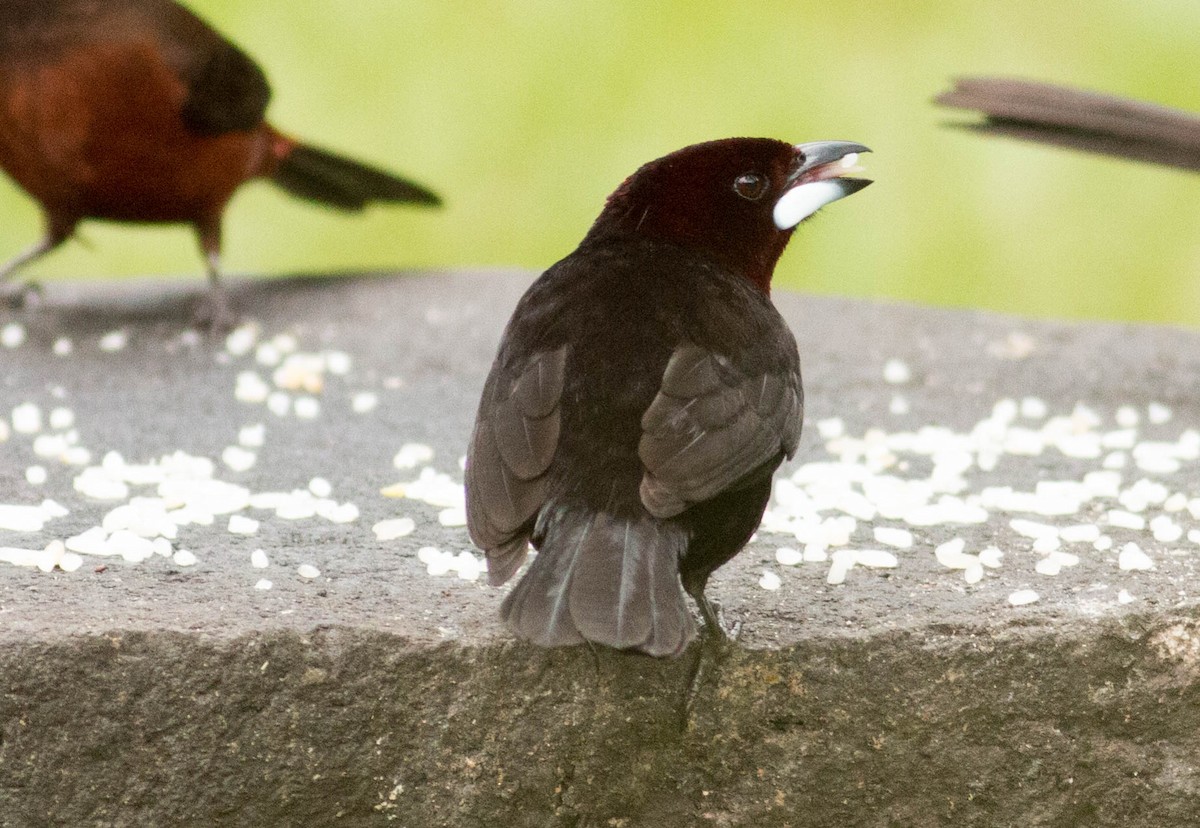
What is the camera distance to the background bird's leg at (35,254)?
532 cm

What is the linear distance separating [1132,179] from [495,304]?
3.09 m

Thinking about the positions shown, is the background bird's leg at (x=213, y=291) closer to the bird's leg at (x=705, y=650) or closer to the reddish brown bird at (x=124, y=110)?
the reddish brown bird at (x=124, y=110)

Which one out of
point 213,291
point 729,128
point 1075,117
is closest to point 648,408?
point 1075,117

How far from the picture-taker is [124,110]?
4910 mm

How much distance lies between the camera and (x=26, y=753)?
256 cm

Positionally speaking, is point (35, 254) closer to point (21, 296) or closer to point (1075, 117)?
point (21, 296)

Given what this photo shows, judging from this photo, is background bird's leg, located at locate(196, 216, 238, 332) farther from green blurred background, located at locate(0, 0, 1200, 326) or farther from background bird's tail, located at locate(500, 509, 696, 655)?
background bird's tail, located at locate(500, 509, 696, 655)

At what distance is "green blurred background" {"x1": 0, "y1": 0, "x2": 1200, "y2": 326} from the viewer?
674 cm

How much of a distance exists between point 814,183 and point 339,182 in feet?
10.5

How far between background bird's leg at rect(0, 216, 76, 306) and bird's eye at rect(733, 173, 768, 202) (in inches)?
114

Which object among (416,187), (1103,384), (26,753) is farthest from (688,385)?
(416,187)

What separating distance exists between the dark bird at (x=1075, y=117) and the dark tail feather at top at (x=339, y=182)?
202cm

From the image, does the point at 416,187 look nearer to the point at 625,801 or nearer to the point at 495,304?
the point at 495,304

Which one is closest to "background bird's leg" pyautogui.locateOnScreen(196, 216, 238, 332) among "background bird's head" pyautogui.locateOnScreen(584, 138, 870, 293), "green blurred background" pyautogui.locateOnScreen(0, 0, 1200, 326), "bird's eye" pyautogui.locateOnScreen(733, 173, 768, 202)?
"green blurred background" pyautogui.locateOnScreen(0, 0, 1200, 326)
